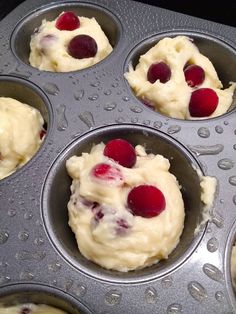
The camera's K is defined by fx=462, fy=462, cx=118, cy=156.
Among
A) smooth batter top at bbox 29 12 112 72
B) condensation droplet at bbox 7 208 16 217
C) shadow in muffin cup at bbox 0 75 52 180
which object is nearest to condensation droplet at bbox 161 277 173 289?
condensation droplet at bbox 7 208 16 217

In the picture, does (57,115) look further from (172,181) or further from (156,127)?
(172,181)

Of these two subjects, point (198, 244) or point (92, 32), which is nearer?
point (198, 244)

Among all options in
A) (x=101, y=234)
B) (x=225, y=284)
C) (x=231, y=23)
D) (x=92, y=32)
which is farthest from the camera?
(x=231, y=23)

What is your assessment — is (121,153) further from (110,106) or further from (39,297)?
(39,297)

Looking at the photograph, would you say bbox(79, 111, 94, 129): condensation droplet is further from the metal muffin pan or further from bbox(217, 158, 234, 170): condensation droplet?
bbox(217, 158, 234, 170): condensation droplet

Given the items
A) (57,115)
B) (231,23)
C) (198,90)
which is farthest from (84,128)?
(231,23)

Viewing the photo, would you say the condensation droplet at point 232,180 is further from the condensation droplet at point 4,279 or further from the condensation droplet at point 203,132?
the condensation droplet at point 4,279

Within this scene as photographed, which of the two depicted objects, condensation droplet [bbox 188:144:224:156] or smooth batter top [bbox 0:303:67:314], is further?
condensation droplet [bbox 188:144:224:156]
